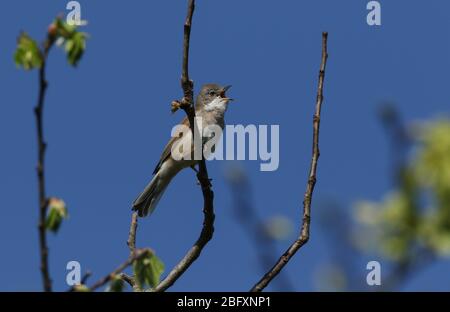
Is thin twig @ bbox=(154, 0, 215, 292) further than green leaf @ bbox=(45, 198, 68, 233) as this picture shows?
Yes

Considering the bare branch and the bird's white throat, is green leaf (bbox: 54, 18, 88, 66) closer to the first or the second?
the bare branch

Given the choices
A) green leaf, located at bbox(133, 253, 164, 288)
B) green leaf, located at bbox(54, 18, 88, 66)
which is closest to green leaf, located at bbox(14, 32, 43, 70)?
green leaf, located at bbox(54, 18, 88, 66)

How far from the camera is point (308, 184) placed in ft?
15.3

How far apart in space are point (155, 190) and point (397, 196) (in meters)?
7.86

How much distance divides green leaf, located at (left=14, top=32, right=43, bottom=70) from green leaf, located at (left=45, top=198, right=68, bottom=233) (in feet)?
A: 1.88

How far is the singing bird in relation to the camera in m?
9.18

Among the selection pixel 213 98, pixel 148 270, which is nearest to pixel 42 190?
pixel 148 270

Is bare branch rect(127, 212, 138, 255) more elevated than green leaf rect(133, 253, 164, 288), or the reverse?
green leaf rect(133, 253, 164, 288)

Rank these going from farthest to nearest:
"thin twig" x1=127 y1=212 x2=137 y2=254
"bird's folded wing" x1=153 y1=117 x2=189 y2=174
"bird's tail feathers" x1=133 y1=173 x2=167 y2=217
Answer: "bird's folded wing" x1=153 y1=117 x2=189 y2=174, "bird's tail feathers" x1=133 y1=173 x2=167 y2=217, "thin twig" x1=127 y1=212 x2=137 y2=254

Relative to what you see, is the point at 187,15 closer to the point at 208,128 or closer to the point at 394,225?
the point at 394,225

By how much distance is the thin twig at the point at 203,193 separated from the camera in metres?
4.58

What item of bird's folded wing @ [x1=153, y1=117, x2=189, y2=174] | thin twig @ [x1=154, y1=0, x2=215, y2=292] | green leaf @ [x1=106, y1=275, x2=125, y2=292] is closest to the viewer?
green leaf @ [x1=106, y1=275, x2=125, y2=292]

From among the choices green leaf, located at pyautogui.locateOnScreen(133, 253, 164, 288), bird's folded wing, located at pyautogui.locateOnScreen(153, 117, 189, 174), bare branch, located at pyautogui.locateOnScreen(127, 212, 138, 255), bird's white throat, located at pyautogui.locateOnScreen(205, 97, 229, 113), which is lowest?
bare branch, located at pyautogui.locateOnScreen(127, 212, 138, 255)
